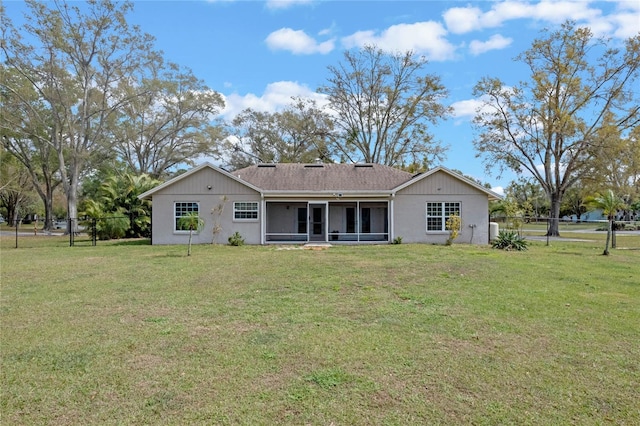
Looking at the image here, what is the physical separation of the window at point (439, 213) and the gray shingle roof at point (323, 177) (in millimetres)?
2196

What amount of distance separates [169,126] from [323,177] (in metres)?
22.3

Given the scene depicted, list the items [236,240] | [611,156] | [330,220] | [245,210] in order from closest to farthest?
1. [236,240]
2. [245,210]
3. [330,220]
4. [611,156]

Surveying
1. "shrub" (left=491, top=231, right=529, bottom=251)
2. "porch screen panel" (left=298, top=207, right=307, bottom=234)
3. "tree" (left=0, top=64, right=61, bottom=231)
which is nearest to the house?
"porch screen panel" (left=298, top=207, right=307, bottom=234)

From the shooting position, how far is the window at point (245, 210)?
785 inches

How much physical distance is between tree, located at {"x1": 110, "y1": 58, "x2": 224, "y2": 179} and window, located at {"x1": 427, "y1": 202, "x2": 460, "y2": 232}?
25909 mm

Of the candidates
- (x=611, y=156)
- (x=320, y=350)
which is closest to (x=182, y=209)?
(x=320, y=350)

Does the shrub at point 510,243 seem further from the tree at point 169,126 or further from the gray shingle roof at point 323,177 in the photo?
the tree at point 169,126

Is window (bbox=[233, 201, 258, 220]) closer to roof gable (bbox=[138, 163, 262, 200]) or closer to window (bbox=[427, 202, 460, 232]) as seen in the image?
roof gable (bbox=[138, 163, 262, 200])

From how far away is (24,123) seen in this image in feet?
105

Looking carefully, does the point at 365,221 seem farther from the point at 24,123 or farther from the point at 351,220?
the point at 24,123

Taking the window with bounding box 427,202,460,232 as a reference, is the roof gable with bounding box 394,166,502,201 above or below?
above

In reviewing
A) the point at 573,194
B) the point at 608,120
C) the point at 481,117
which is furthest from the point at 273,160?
the point at 573,194

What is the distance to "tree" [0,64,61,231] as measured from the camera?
3078 cm

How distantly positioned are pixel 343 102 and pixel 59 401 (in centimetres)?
3855
